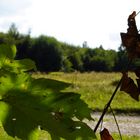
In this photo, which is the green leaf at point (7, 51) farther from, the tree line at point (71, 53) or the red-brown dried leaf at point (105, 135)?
the red-brown dried leaf at point (105, 135)

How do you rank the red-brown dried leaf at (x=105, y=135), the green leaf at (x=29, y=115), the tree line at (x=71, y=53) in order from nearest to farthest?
the green leaf at (x=29, y=115) → the red-brown dried leaf at (x=105, y=135) → the tree line at (x=71, y=53)

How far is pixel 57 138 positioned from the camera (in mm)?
928

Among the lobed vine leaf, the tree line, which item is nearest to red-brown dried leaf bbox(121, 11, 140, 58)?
the tree line

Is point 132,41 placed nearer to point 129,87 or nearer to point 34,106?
point 129,87

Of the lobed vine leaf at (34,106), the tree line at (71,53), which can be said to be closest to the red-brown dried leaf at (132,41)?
the tree line at (71,53)

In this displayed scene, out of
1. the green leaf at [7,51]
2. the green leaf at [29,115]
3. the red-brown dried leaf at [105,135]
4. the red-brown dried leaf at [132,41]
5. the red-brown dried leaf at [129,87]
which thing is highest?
the red-brown dried leaf at [132,41]

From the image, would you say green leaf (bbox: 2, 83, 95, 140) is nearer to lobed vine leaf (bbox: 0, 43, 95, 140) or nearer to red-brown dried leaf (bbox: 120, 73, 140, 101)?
lobed vine leaf (bbox: 0, 43, 95, 140)

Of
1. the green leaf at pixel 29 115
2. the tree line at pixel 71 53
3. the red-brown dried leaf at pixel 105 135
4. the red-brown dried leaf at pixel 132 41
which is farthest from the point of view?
the tree line at pixel 71 53

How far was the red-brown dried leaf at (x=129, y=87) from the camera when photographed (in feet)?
3.51

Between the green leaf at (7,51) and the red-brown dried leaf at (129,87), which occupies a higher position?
the green leaf at (7,51)

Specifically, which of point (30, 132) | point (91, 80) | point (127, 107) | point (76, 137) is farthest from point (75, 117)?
point (91, 80)

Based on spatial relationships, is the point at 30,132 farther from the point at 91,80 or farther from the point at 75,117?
the point at 91,80

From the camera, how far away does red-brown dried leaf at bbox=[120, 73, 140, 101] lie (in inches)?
42.1

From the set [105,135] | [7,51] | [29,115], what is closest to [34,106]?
[29,115]
